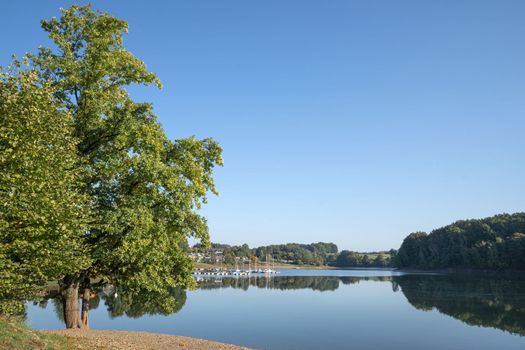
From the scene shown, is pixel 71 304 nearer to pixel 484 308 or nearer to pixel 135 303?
pixel 135 303

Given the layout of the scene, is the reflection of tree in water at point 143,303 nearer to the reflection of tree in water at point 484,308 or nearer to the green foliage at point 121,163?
the green foliage at point 121,163

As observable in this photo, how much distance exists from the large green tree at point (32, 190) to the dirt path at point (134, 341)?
4.07 meters

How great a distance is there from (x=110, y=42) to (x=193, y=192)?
434 inches

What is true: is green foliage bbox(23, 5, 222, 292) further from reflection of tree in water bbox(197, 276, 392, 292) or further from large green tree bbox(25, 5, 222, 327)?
reflection of tree in water bbox(197, 276, 392, 292)

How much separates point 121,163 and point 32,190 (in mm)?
6896

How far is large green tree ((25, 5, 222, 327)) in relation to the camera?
83.4 feet

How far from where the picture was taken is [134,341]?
2731 cm

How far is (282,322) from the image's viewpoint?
55.1 m

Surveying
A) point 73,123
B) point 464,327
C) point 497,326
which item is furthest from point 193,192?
point 497,326

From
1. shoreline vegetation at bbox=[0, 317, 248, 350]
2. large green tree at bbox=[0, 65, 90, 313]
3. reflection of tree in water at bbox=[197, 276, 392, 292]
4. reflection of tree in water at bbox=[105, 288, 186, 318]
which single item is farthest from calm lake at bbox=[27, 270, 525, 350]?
reflection of tree in water at bbox=[197, 276, 392, 292]

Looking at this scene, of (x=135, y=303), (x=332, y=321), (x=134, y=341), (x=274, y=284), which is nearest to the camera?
(x=134, y=341)

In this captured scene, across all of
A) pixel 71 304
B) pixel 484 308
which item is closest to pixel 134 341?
pixel 71 304

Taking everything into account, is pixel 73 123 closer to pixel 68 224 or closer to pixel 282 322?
pixel 68 224

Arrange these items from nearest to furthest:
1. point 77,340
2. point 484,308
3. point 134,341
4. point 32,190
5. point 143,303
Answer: point 32,190 < point 77,340 < point 134,341 < point 143,303 < point 484,308
